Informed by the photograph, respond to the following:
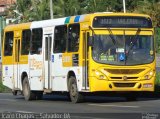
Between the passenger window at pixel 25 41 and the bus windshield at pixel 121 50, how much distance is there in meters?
5.54

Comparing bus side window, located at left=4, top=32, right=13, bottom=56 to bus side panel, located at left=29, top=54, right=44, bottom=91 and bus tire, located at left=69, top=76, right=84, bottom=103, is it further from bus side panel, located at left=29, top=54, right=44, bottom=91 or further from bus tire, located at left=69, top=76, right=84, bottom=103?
bus tire, located at left=69, top=76, right=84, bottom=103

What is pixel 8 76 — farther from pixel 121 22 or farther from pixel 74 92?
pixel 121 22

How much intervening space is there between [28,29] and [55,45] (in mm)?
2859

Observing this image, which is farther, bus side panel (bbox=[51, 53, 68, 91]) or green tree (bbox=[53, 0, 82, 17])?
green tree (bbox=[53, 0, 82, 17])

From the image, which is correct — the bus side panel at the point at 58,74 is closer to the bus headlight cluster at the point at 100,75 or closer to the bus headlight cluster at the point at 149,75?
the bus headlight cluster at the point at 100,75

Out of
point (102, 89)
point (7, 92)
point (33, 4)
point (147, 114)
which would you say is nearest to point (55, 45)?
point (102, 89)

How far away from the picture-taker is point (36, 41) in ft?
93.1

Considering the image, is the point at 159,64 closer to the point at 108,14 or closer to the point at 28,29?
the point at 28,29

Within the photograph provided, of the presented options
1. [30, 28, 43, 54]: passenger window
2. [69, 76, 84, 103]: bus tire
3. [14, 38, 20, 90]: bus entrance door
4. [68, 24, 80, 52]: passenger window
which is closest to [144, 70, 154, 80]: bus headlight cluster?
[69, 76, 84, 103]: bus tire

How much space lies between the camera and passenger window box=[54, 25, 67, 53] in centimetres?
2612

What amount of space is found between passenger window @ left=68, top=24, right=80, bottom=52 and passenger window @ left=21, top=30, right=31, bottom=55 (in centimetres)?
370

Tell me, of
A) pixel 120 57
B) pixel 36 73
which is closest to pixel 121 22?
pixel 120 57

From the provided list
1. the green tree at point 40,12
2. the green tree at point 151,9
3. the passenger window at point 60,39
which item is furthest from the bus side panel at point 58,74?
the green tree at point 40,12

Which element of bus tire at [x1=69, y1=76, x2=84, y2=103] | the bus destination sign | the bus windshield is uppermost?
the bus destination sign
